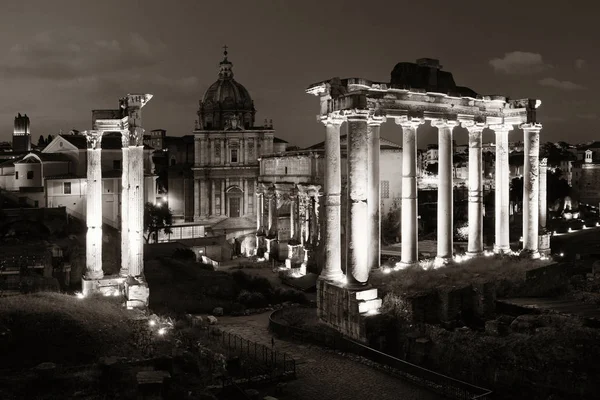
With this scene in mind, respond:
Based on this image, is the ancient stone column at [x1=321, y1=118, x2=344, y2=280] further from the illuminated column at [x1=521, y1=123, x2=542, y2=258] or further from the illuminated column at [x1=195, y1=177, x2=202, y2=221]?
the illuminated column at [x1=195, y1=177, x2=202, y2=221]

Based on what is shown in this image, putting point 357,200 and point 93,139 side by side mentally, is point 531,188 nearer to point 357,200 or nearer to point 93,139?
point 357,200

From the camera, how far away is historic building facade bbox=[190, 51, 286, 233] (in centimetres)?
6366

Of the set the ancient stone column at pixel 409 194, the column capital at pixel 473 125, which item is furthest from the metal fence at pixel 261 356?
the column capital at pixel 473 125

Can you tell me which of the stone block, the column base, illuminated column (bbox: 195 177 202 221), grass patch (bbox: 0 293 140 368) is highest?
illuminated column (bbox: 195 177 202 221)

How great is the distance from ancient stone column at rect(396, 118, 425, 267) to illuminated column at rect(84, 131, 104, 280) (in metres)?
11.9

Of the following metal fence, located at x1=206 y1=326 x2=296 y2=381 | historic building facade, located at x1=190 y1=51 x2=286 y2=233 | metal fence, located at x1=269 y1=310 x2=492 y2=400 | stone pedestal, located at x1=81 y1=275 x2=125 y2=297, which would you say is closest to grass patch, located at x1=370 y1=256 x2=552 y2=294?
metal fence, located at x1=269 y1=310 x2=492 y2=400

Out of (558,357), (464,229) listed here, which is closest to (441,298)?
(558,357)

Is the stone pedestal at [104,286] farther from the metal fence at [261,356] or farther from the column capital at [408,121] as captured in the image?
the column capital at [408,121]

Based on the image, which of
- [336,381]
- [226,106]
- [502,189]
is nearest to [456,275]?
[502,189]

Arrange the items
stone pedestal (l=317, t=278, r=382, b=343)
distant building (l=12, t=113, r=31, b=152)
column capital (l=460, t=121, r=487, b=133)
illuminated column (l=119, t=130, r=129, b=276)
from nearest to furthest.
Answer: stone pedestal (l=317, t=278, r=382, b=343) → illuminated column (l=119, t=130, r=129, b=276) → column capital (l=460, t=121, r=487, b=133) → distant building (l=12, t=113, r=31, b=152)

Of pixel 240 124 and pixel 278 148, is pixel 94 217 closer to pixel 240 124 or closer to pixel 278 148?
pixel 240 124

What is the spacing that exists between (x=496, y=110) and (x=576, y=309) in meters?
10.5

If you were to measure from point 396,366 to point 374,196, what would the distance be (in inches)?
279

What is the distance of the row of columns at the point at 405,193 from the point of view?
19.7m
